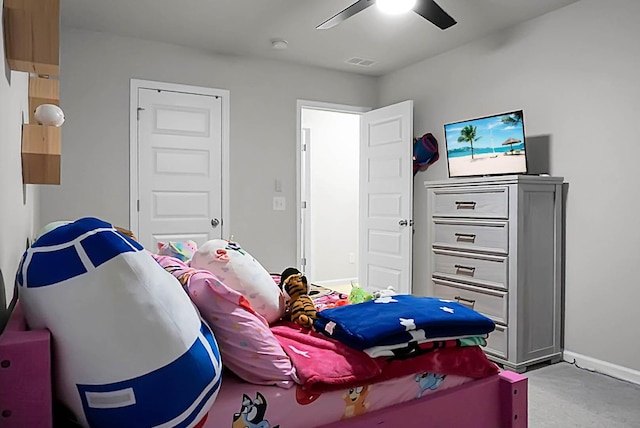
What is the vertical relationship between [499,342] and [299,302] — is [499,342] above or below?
below

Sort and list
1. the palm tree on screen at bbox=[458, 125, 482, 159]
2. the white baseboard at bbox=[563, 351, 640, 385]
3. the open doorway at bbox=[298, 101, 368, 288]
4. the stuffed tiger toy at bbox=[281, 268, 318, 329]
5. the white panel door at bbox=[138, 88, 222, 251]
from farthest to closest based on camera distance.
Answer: the open doorway at bbox=[298, 101, 368, 288]
the white panel door at bbox=[138, 88, 222, 251]
the palm tree on screen at bbox=[458, 125, 482, 159]
the white baseboard at bbox=[563, 351, 640, 385]
the stuffed tiger toy at bbox=[281, 268, 318, 329]

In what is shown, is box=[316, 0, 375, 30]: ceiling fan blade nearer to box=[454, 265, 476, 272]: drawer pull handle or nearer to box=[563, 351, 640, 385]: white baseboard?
box=[454, 265, 476, 272]: drawer pull handle

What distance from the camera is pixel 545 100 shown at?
3465 millimetres

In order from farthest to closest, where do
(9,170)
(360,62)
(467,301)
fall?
(360,62)
(467,301)
(9,170)

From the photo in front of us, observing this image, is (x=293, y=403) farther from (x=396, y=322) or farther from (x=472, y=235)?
(x=472, y=235)

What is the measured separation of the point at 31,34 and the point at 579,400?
121 inches

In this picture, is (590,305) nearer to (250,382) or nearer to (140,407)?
(250,382)

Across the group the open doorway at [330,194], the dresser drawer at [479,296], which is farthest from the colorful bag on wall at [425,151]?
the open doorway at [330,194]

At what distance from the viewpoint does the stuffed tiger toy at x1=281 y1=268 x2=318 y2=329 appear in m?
1.73

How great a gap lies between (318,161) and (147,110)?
8.93 ft

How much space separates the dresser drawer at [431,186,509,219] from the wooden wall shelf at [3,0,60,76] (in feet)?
8.94

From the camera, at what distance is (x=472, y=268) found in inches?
133

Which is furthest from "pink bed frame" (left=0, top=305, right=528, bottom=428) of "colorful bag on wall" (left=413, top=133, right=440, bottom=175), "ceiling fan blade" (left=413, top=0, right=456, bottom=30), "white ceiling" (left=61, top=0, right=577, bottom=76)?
"colorful bag on wall" (left=413, top=133, right=440, bottom=175)

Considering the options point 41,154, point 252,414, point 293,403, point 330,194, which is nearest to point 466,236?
point 293,403
